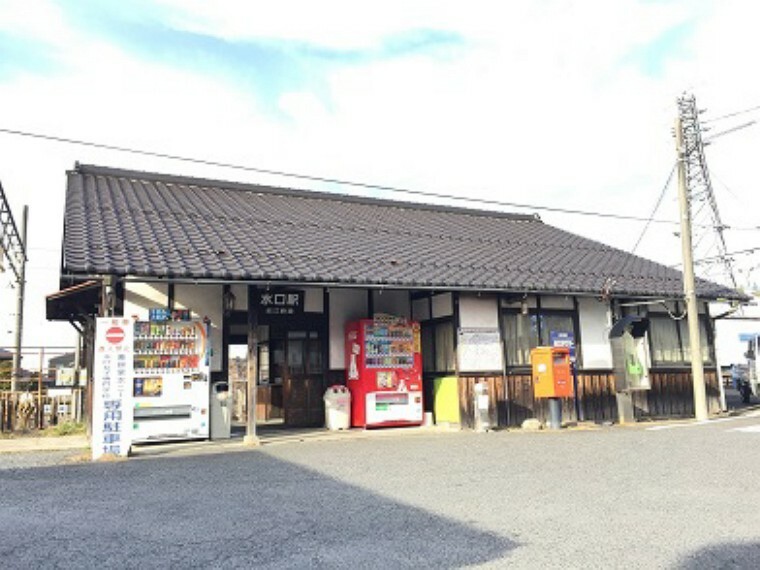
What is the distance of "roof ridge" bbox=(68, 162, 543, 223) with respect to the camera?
1443 centimetres

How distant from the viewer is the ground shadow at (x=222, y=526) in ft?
12.6

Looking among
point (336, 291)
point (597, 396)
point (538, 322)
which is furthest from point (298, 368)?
point (597, 396)

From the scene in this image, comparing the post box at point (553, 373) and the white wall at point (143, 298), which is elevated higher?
the white wall at point (143, 298)

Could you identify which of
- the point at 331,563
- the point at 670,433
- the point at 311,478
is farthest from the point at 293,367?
the point at 331,563

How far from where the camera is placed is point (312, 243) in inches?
489

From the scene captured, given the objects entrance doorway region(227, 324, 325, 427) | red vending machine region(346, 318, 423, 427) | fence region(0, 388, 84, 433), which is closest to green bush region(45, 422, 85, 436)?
fence region(0, 388, 84, 433)

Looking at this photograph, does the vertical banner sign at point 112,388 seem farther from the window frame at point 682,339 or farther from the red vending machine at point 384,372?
the window frame at point 682,339

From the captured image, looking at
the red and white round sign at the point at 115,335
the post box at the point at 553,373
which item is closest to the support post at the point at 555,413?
the post box at the point at 553,373

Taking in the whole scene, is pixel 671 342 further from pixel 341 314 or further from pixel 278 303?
pixel 278 303

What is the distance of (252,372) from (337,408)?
2427 millimetres

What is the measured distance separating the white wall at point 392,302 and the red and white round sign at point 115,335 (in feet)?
18.7

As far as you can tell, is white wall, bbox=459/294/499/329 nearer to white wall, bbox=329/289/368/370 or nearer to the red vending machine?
the red vending machine

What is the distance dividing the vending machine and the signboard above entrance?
1.30 metres

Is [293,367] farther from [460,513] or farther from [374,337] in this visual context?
[460,513]
